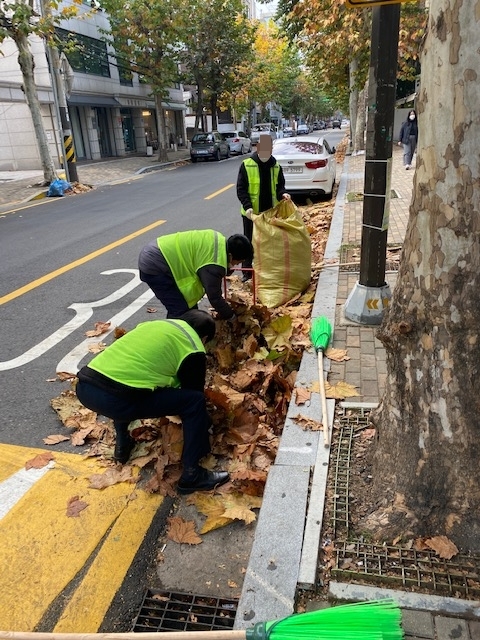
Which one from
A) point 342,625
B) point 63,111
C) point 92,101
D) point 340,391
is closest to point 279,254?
point 340,391

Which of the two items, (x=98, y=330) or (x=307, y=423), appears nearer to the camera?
(x=307, y=423)

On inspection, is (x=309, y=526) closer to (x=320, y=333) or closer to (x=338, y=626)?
(x=338, y=626)

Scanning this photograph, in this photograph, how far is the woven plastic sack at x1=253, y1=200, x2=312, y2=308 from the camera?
17.5 feet

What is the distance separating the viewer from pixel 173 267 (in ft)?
13.1

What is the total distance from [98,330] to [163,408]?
2437 millimetres

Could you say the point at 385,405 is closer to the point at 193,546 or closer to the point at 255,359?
the point at 193,546

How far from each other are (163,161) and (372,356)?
1009 inches

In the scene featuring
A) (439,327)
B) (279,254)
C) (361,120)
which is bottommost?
(279,254)

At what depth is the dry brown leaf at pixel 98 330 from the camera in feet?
16.6

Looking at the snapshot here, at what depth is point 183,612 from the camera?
7.47 feet

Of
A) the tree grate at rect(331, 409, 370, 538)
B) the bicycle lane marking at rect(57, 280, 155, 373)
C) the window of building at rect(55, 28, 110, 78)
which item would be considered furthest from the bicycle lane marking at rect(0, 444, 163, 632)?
the window of building at rect(55, 28, 110, 78)

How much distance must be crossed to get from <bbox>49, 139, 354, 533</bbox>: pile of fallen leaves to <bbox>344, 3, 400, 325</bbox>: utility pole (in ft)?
2.00

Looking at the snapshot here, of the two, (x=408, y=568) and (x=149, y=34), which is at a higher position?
(x=149, y=34)

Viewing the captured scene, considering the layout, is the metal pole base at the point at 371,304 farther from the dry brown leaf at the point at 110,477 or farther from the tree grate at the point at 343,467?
the dry brown leaf at the point at 110,477
